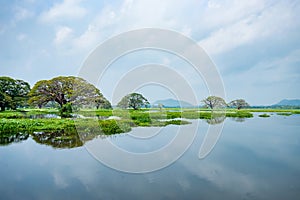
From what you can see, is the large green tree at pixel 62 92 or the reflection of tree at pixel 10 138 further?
the large green tree at pixel 62 92

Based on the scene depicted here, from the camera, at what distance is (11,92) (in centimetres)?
2664

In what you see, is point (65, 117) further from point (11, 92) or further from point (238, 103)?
point (238, 103)

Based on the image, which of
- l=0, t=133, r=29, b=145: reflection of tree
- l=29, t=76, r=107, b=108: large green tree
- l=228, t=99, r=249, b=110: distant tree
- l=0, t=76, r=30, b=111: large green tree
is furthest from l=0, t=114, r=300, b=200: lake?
l=228, t=99, r=249, b=110: distant tree

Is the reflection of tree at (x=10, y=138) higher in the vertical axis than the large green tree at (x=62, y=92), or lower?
lower

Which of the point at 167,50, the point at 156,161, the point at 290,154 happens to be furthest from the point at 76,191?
the point at 167,50

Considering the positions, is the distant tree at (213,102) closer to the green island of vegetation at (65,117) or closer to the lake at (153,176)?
the green island of vegetation at (65,117)

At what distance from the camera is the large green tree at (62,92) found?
831 inches

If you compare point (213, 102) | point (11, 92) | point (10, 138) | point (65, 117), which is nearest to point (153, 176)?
point (10, 138)

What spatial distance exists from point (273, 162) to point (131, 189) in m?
5.40

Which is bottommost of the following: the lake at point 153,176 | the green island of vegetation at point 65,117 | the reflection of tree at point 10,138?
the lake at point 153,176

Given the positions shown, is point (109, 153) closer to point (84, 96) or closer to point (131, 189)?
point (131, 189)

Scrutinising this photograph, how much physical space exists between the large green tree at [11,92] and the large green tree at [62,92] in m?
5.93

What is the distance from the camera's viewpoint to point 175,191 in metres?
4.88

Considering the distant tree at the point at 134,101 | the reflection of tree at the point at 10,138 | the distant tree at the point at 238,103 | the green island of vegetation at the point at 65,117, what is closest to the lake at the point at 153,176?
the reflection of tree at the point at 10,138
